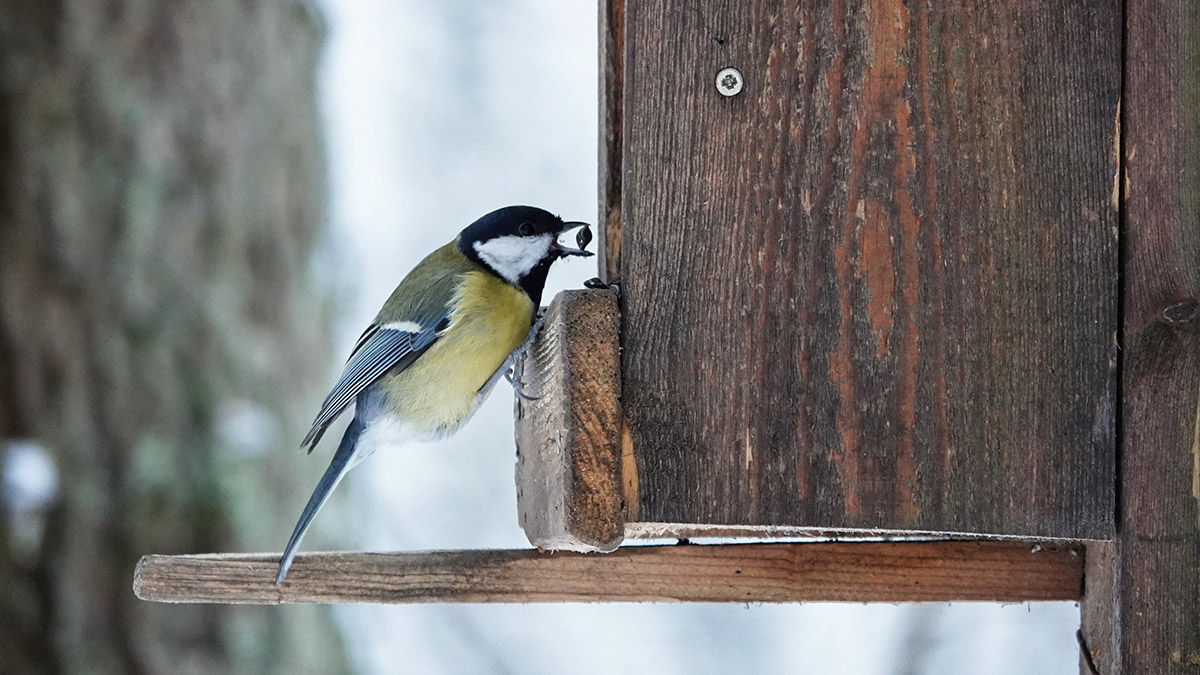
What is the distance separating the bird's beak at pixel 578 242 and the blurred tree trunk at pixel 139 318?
136 centimetres

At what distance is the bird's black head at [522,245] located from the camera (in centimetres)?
235

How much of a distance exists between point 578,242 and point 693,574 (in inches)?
24.7

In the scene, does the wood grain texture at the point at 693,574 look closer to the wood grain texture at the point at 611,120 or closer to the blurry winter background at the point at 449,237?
the wood grain texture at the point at 611,120

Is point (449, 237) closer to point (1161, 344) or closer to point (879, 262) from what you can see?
point (879, 262)

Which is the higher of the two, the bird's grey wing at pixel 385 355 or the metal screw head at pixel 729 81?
the metal screw head at pixel 729 81

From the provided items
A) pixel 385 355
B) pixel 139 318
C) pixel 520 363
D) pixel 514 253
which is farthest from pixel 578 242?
pixel 139 318

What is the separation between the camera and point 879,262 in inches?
58.6

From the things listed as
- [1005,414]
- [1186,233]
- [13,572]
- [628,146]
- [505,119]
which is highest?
[505,119]

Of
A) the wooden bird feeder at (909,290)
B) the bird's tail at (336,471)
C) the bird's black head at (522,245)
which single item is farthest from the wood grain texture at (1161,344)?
the bird's tail at (336,471)

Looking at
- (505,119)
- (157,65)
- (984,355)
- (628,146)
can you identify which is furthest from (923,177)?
(505,119)

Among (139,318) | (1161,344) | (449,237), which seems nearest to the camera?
(1161,344)

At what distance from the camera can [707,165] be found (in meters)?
1.50

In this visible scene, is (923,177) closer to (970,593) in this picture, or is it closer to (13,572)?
(970,593)

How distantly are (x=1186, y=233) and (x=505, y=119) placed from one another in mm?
3117
